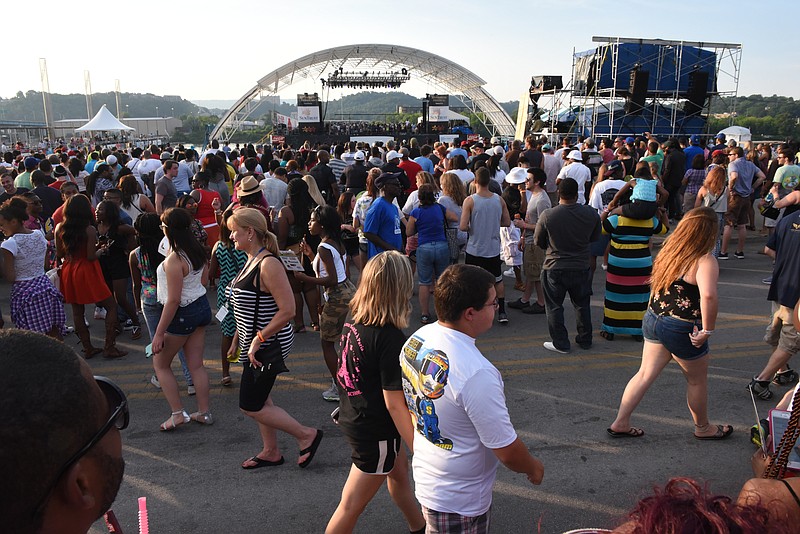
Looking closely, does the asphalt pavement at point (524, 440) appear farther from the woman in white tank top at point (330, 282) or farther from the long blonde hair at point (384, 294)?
the long blonde hair at point (384, 294)

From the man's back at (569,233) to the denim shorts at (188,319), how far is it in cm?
339

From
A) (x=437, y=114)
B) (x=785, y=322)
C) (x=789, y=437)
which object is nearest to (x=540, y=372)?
(x=785, y=322)

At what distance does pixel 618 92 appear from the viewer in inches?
980

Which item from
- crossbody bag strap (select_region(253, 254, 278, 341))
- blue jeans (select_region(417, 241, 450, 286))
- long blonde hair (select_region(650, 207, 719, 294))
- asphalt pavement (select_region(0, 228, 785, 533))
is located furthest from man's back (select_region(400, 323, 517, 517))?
blue jeans (select_region(417, 241, 450, 286))

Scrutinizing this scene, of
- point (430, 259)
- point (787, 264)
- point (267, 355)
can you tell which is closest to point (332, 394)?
point (267, 355)

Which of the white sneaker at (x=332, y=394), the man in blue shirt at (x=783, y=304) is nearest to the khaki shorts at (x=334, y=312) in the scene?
the white sneaker at (x=332, y=394)

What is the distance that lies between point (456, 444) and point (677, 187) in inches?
454

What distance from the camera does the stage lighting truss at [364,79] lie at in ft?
150

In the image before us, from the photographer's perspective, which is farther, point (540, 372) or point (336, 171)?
point (336, 171)

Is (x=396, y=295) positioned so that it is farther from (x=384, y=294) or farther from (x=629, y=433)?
(x=629, y=433)

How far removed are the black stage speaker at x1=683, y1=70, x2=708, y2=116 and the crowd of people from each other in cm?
1783

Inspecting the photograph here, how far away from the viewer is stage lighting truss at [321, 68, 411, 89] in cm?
4562

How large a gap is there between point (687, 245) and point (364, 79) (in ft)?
149

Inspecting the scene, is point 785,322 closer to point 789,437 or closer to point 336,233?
point 789,437
